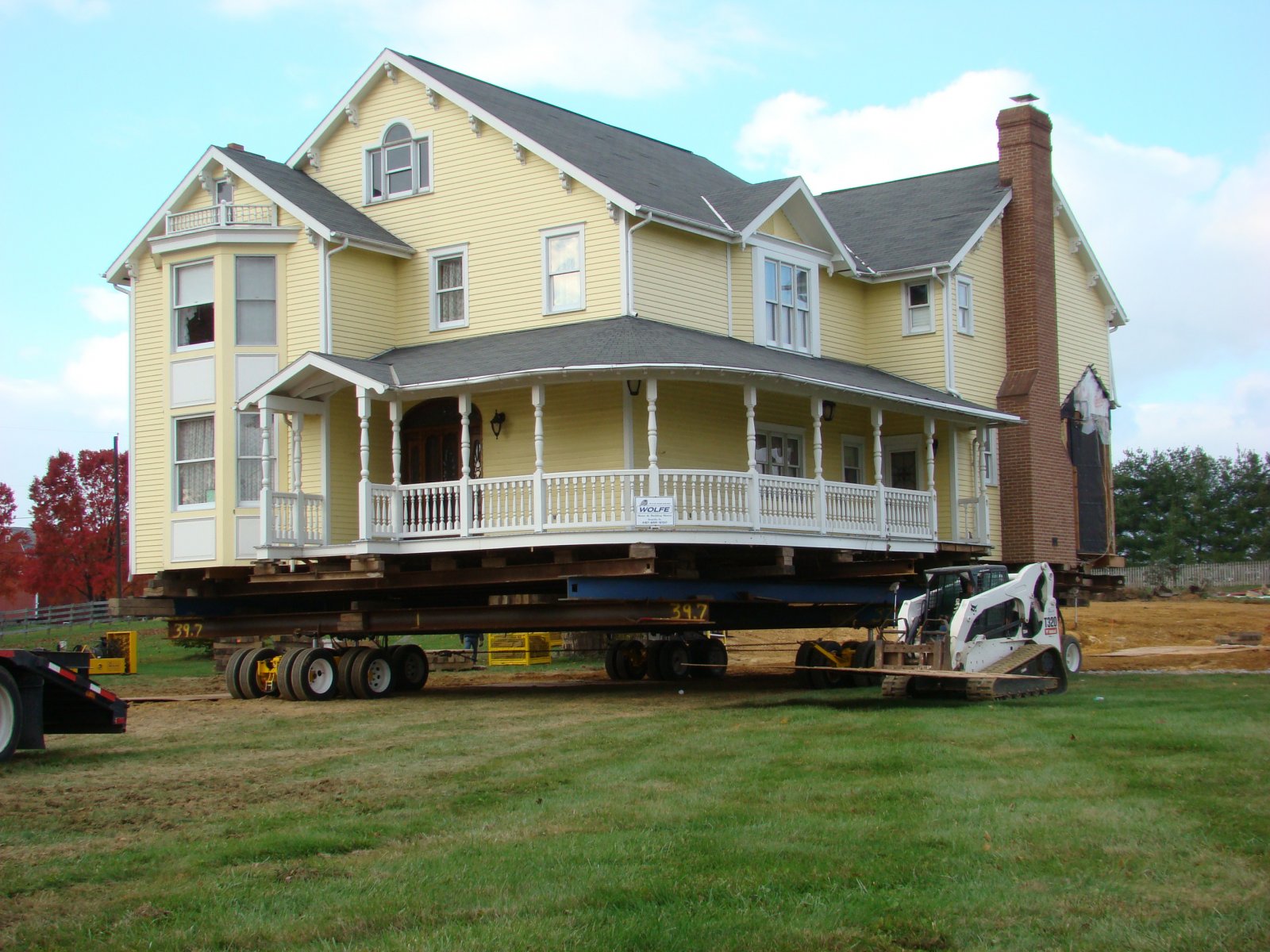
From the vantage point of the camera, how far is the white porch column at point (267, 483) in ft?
82.4

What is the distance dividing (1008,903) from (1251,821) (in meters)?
3.20

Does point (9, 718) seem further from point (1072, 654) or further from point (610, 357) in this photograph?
point (1072, 654)

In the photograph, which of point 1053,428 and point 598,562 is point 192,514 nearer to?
point 598,562

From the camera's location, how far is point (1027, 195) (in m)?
33.0

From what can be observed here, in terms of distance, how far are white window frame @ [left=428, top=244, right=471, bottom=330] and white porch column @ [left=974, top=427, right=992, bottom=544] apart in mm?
10626

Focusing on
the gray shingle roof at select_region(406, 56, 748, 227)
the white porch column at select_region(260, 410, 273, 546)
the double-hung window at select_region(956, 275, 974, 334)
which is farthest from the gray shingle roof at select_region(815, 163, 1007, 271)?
the white porch column at select_region(260, 410, 273, 546)

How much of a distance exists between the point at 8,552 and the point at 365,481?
50236 millimetres

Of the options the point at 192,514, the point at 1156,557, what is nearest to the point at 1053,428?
the point at 192,514

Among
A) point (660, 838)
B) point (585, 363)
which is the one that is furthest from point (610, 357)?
point (660, 838)

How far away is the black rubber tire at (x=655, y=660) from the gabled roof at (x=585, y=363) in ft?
22.0

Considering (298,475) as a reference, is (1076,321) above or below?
above

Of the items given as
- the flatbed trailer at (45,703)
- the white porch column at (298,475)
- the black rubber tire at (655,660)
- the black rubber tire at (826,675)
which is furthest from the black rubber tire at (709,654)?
the flatbed trailer at (45,703)

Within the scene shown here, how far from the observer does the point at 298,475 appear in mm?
25969

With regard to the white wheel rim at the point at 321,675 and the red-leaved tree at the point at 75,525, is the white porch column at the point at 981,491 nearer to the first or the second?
the white wheel rim at the point at 321,675
